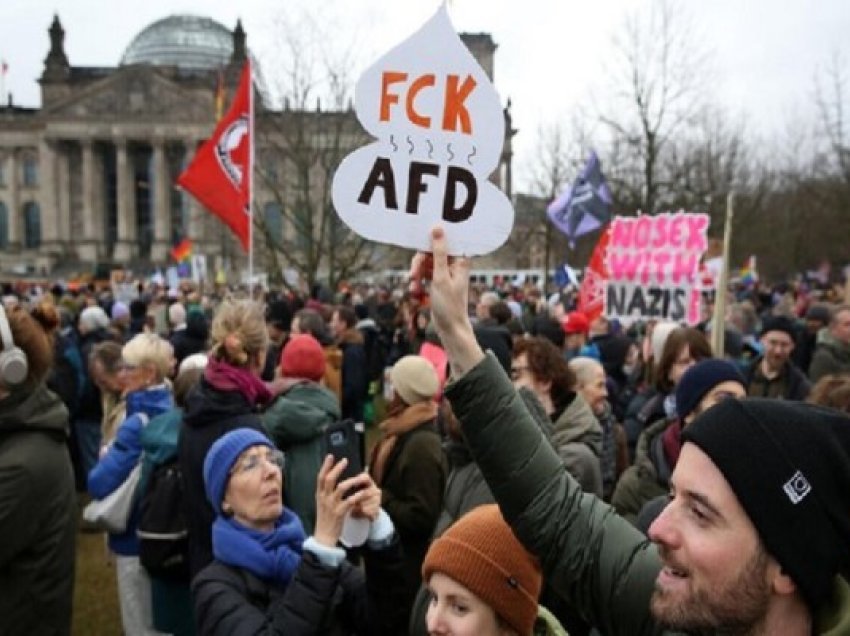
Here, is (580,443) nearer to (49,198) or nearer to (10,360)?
(10,360)

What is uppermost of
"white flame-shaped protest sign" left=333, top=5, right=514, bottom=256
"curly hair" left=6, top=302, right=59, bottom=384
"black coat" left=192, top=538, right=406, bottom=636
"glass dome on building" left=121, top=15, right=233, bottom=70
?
"glass dome on building" left=121, top=15, right=233, bottom=70

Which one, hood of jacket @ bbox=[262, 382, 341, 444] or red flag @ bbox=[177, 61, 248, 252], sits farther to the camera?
red flag @ bbox=[177, 61, 248, 252]

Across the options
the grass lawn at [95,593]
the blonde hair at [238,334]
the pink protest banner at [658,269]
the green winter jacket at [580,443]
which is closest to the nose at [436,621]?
the green winter jacket at [580,443]

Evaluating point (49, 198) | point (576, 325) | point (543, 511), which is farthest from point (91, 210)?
point (543, 511)

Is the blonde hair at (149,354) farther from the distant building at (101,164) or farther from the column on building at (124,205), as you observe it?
the column on building at (124,205)

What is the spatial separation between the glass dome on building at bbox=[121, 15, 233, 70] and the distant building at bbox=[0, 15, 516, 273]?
1.73 metres

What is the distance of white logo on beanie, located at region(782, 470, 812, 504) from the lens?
149 centimetres

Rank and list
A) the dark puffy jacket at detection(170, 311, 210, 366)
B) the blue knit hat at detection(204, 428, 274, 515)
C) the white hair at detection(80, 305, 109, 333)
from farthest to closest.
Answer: the white hair at detection(80, 305, 109, 333) → the dark puffy jacket at detection(170, 311, 210, 366) → the blue knit hat at detection(204, 428, 274, 515)

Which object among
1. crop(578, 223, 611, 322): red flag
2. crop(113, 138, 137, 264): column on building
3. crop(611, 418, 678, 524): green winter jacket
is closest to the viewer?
crop(611, 418, 678, 524): green winter jacket

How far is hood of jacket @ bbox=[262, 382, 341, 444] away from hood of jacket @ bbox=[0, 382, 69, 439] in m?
1.50

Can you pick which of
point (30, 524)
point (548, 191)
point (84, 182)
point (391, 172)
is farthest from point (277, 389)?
point (84, 182)

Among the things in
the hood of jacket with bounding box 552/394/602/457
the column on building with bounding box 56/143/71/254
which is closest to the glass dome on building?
the column on building with bounding box 56/143/71/254

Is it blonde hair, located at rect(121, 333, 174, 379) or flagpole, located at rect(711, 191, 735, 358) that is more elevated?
flagpole, located at rect(711, 191, 735, 358)

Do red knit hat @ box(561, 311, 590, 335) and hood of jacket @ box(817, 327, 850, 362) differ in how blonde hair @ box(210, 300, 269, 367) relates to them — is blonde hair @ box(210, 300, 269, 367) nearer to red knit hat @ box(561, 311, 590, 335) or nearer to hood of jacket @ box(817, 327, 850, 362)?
hood of jacket @ box(817, 327, 850, 362)
